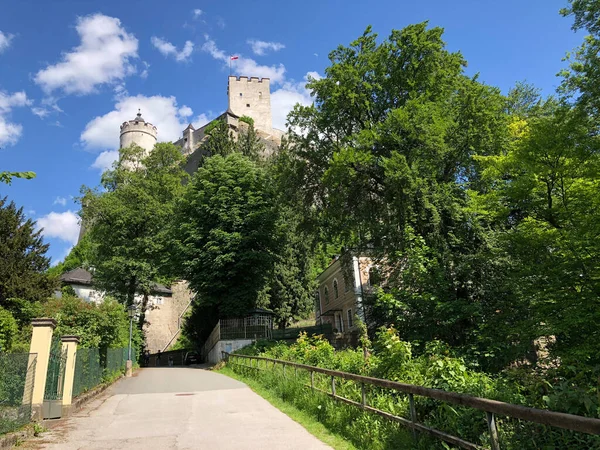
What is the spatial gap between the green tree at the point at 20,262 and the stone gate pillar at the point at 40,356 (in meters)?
19.3

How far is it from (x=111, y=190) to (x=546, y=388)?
143ft

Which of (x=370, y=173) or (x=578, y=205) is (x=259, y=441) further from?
(x=370, y=173)

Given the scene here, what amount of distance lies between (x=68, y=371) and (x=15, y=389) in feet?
8.01

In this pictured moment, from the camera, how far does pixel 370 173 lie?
22.6 meters

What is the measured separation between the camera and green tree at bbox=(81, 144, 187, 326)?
36031 millimetres

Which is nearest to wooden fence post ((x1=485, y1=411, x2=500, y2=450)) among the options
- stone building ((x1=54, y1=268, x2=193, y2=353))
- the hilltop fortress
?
stone building ((x1=54, y1=268, x2=193, y2=353))

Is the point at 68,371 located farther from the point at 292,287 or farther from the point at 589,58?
the point at 292,287

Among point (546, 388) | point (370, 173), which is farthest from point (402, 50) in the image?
point (546, 388)

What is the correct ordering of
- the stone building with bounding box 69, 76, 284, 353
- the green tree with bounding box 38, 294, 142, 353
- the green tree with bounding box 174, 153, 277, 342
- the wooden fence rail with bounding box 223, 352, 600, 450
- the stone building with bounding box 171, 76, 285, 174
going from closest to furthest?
1. the wooden fence rail with bounding box 223, 352, 600, 450
2. the green tree with bounding box 38, 294, 142, 353
3. the green tree with bounding box 174, 153, 277, 342
4. the stone building with bounding box 69, 76, 284, 353
5. the stone building with bounding box 171, 76, 285, 174

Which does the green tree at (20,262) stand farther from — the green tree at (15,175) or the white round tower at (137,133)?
the white round tower at (137,133)

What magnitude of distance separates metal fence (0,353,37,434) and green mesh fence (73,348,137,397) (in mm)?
2736

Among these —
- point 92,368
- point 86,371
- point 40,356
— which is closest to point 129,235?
point 92,368

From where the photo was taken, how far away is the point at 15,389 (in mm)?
8086

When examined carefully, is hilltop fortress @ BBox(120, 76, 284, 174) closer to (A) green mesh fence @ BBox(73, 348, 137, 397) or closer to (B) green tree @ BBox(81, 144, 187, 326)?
(B) green tree @ BBox(81, 144, 187, 326)
